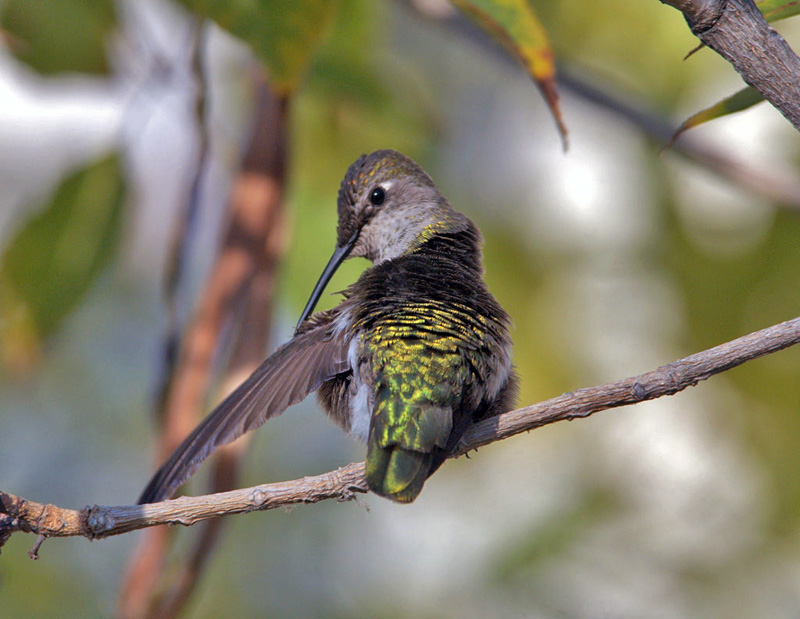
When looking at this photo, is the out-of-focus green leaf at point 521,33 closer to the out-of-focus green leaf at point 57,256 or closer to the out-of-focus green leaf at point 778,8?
the out-of-focus green leaf at point 778,8

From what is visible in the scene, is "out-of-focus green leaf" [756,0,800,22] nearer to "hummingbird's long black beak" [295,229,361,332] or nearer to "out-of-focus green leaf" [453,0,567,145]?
"out-of-focus green leaf" [453,0,567,145]

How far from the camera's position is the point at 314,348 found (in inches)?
76.9

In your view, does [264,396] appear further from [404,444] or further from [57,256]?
[57,256]

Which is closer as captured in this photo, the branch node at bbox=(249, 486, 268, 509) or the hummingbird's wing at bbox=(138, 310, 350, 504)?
the branch node at bbox=(249, 486, 268, 509)

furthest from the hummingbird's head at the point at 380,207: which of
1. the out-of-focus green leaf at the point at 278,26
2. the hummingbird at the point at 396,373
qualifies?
the out-of-focus green leaf at the point at 278,26

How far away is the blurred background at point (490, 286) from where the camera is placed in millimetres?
2691

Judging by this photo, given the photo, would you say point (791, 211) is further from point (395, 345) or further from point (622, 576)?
point (395, 345)

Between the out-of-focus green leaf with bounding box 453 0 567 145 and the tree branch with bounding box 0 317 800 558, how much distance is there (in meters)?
0.54

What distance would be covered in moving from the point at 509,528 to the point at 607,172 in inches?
70.5

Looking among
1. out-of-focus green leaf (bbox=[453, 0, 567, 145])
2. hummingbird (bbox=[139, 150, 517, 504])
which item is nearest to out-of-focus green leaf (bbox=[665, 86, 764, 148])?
out-of-focus green leaf (bbox=[453, 0, 567, 145])

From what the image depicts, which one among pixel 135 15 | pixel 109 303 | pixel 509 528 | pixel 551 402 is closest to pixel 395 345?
pixel 551 402

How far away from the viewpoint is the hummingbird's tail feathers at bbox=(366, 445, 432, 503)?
155 centimetres

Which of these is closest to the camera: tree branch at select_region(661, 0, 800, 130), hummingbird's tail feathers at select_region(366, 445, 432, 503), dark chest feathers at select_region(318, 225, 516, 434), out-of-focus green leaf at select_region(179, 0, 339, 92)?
tree branch at select_region(661, 0, 800, 130)

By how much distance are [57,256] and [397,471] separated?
1482 millimetres
